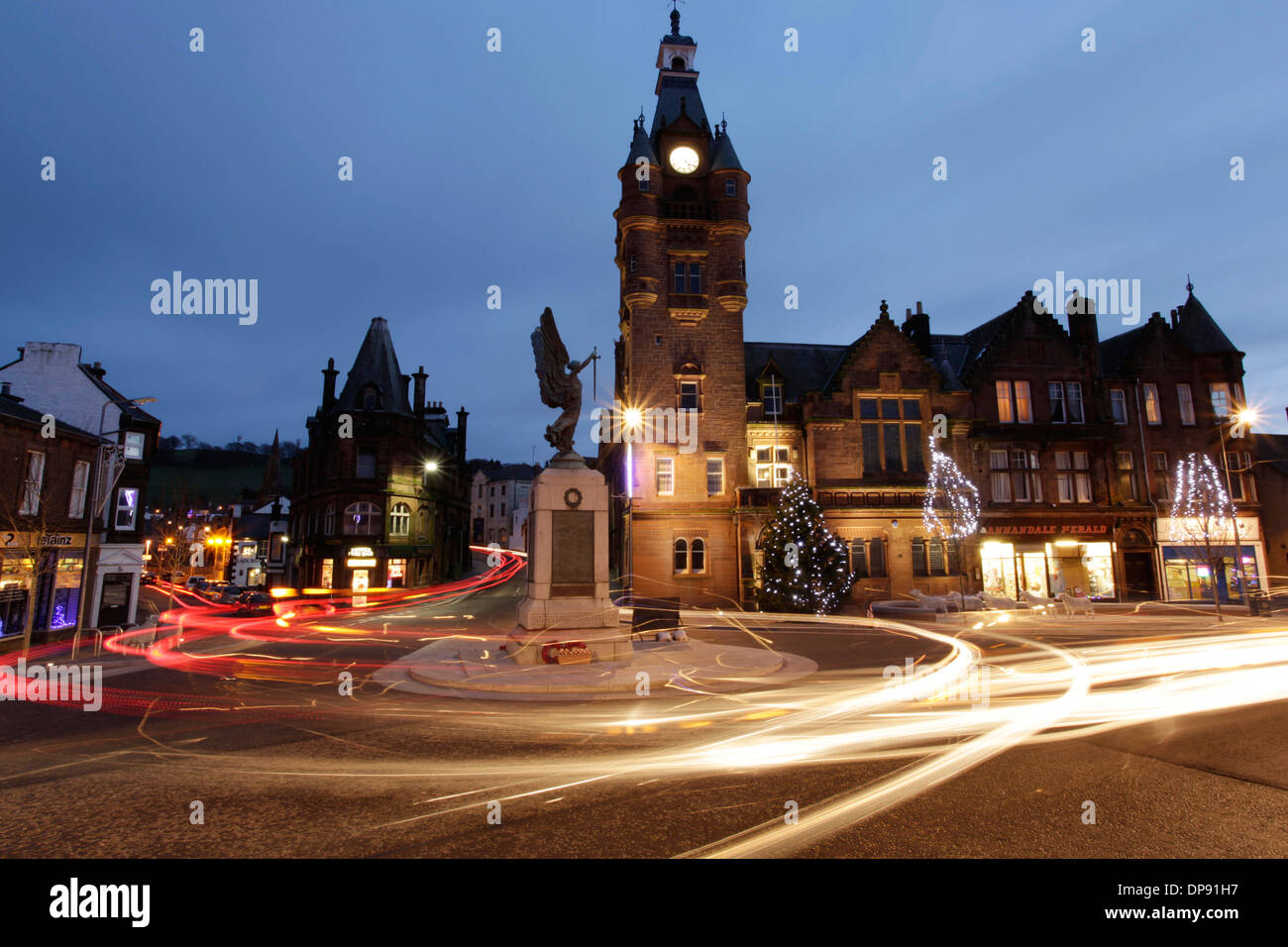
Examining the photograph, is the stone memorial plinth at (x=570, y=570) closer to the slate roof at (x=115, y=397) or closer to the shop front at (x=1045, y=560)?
the slate roof at (x=115, y=397)

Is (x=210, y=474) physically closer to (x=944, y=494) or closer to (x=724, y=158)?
(x=724, y=158)

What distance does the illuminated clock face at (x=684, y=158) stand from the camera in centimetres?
3722

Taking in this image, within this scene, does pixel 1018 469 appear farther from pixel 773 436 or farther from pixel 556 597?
pixel 556 597

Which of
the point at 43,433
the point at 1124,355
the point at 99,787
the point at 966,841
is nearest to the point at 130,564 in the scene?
the point at 43,433

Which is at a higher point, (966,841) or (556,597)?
(556,597)

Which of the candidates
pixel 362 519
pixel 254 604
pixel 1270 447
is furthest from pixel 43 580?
pixel 1270 447

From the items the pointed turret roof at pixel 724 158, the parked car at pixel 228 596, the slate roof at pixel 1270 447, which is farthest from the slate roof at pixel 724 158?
the slate roof at pixel 1270 447

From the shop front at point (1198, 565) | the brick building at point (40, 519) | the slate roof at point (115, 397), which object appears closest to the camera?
the brick building at point (40, 519)

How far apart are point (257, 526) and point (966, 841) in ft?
283

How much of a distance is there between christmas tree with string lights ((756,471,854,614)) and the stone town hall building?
9.43ft

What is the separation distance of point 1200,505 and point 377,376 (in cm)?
5264

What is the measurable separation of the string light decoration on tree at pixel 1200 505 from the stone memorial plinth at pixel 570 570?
32.6m

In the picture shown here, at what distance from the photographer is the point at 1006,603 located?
29.7 metres

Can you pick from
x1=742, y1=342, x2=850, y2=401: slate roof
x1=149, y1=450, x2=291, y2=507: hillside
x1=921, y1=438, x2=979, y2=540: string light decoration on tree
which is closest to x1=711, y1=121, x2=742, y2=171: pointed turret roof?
x1=742, y1=342, x2=850, y2=401: slate roof
